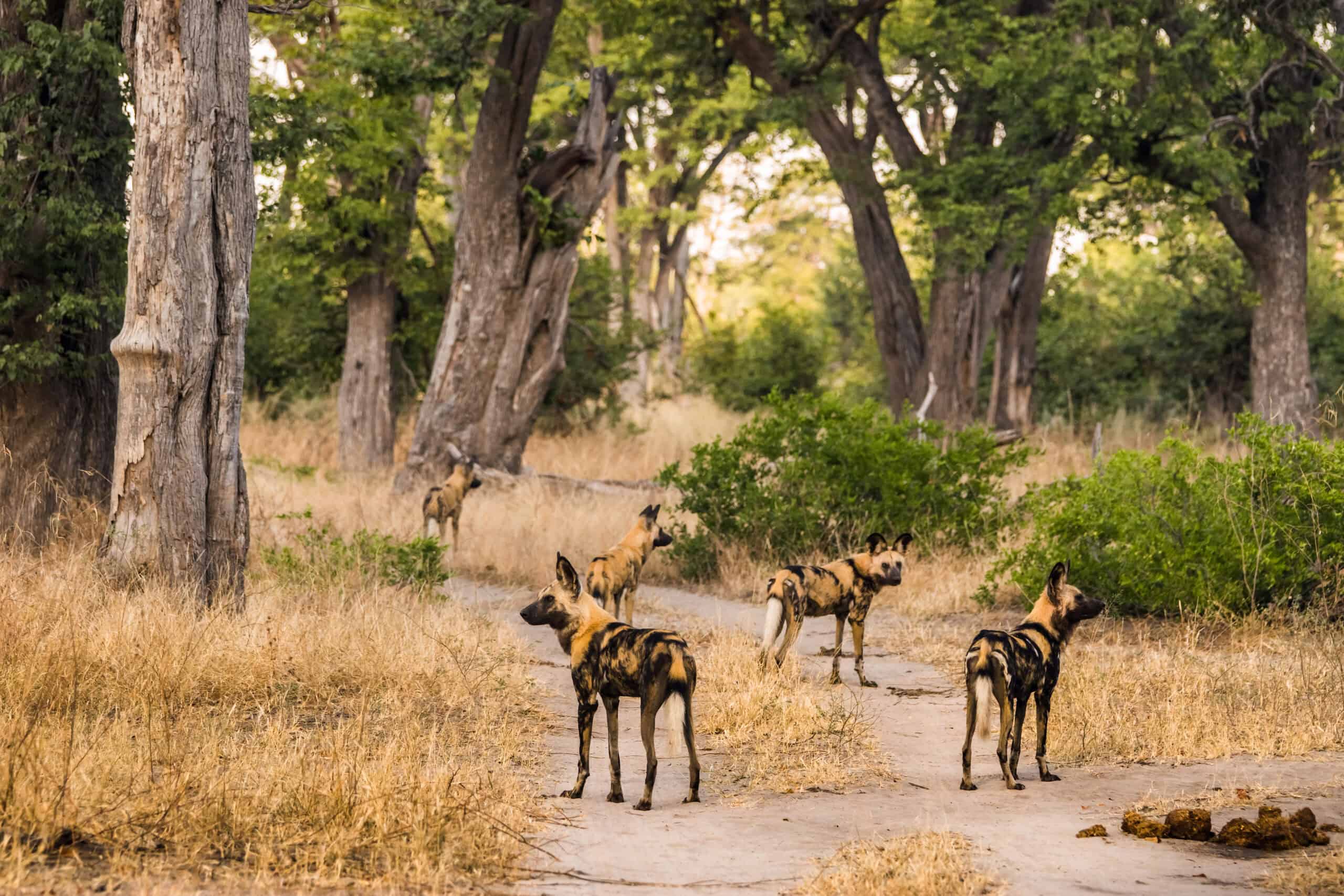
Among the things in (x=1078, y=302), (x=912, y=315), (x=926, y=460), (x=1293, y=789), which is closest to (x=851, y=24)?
(x=912, y=315)

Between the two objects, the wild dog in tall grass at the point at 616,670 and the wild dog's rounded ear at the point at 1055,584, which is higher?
the wild dog's rounded ear at the point at 1055,584

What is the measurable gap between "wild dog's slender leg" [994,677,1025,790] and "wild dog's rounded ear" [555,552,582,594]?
81.1 inches

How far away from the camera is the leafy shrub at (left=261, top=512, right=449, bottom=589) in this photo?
1160 centimetres

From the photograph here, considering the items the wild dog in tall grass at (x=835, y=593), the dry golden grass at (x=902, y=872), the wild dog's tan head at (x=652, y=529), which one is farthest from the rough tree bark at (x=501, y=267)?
the dry golden grass at (x=902, y=872)

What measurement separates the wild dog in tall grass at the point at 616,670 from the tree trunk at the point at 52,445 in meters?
6.55

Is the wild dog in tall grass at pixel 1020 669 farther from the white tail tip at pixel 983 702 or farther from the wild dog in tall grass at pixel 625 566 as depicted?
the wild dog in tall grass at pixel 625 566

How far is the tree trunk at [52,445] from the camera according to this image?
1213 centimetres

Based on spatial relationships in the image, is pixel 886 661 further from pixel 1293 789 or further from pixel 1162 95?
pixel 1162 95

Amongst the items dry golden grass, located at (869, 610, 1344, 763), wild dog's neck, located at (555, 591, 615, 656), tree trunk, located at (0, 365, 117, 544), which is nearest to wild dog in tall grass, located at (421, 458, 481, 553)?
tree trunk, located at (0, 365, 117, 544)

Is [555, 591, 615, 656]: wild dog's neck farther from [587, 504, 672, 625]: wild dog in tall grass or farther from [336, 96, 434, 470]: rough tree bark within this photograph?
[336, 96, 434, 470]: rough tree bark

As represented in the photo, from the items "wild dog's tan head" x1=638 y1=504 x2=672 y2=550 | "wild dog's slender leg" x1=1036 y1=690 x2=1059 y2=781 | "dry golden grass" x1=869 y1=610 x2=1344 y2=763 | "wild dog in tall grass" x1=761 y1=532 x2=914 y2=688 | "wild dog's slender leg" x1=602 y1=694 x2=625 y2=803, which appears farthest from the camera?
"wild dog's tan head" x1=638 y1=504 x2=672 y2=550

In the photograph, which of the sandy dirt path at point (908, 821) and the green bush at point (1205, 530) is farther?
the green bush at point (1205, 530)

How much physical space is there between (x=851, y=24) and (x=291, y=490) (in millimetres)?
11201

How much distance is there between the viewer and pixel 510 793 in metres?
6.21
